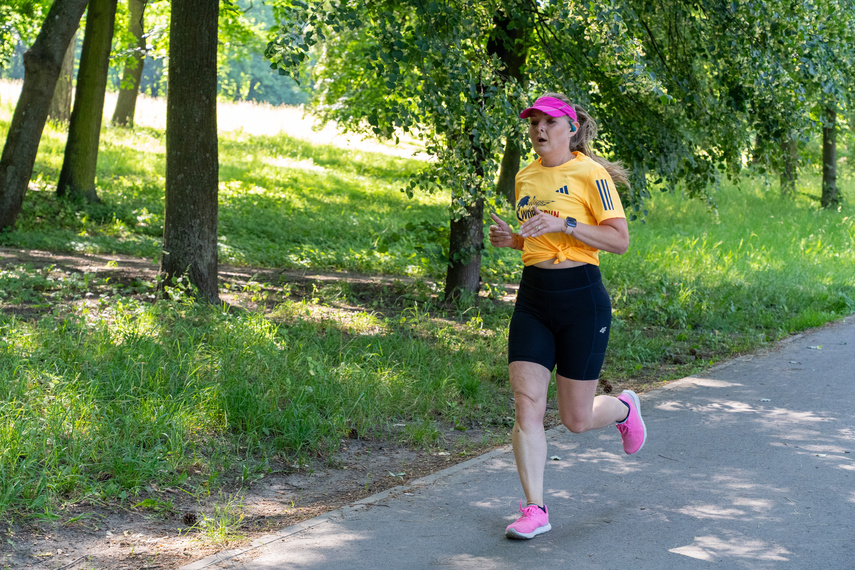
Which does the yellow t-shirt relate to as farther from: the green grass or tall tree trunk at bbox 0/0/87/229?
tall tree trunk at bbox 0/0/87/229

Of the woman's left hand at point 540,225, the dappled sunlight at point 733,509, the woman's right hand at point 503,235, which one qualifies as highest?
the woman's left hand at point 540,225

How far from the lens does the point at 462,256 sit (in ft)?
31.4

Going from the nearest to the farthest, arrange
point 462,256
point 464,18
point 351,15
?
point 351,15 < point 464,18 < point 462,256

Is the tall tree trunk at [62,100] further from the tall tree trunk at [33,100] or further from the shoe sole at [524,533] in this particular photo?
the shoe sole at [524,533]

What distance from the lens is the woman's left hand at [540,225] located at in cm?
388

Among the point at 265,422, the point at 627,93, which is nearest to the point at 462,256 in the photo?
the point at 627,93

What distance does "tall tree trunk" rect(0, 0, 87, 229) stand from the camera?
37.4 feet

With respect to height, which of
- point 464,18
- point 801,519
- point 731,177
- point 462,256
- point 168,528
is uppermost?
point 464,18

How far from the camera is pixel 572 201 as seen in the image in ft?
13.6

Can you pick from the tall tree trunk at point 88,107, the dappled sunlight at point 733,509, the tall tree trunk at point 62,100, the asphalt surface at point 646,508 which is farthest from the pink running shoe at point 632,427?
the tall tree trunk at point 62,100

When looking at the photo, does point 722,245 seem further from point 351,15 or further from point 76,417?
point 76,417

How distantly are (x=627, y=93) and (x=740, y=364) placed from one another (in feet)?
9.47

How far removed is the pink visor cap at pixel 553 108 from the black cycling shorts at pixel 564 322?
0.77 m

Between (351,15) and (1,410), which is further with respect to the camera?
(351,15)
